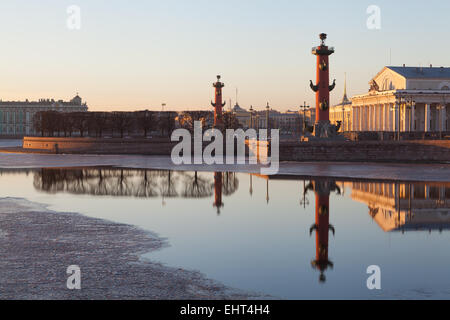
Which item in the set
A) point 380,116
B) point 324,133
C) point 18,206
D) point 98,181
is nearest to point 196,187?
point 98,181

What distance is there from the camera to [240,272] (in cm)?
1100

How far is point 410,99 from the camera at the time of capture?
80.5m

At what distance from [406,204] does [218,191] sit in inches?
312

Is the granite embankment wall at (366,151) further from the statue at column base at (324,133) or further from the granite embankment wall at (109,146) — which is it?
the granite embankment wall at (109,146)

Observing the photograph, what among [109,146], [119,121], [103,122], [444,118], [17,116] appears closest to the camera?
[109,146]

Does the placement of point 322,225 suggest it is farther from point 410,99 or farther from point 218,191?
point 410,99

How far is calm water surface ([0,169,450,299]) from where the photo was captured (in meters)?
10.5

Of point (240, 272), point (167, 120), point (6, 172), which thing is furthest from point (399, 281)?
point (167, 120)

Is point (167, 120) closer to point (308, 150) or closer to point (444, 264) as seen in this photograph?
point (308, 150)

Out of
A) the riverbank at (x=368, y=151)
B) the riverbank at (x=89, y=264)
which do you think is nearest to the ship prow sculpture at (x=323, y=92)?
the riverbank at (x=368, y=151)

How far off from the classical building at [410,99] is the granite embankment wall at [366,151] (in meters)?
35.6

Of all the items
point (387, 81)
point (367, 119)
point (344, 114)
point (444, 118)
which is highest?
point (387, 81)

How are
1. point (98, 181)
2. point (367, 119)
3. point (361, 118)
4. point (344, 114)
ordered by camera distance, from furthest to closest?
point (344, 114) < point (361, 118) < point (367, 119) < point (98, 181)

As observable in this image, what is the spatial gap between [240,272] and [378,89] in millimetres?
83965
